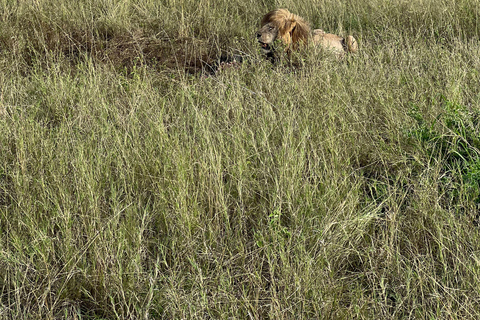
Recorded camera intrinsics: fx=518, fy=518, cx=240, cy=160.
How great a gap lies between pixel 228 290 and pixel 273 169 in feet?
2.55

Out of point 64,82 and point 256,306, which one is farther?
point 64,82

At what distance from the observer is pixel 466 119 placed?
104 inches

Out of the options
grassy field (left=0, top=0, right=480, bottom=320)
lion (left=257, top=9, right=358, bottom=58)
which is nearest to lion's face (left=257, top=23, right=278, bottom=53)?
lion (left=257, top=9, right=358, bottom=58)

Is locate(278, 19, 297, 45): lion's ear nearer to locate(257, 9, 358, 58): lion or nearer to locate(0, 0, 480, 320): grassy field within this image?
locate(257, 9, 358, 58): lion

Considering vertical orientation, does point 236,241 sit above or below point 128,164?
below

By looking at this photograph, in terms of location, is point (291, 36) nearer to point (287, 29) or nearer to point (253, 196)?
point (287, 29)

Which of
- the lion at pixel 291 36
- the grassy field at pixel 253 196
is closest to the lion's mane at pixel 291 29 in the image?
the lion at pixel 291 36

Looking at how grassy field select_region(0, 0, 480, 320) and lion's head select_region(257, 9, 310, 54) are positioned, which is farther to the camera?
lion's head select_region(257, 9, 310, 54)

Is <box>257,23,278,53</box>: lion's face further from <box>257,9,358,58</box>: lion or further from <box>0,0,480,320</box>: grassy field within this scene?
<box>0,0,480,320</box>: grassy field

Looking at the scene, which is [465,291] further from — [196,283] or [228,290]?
[196,283]

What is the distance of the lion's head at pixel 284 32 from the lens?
4.37m

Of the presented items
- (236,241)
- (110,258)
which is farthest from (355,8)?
(110,258)

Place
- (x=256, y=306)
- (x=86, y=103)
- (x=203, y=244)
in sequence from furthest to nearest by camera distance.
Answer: (x=86, y=103)
(x=203, y=244)
(x=256, y=306)

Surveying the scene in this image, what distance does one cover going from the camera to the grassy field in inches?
72.1
